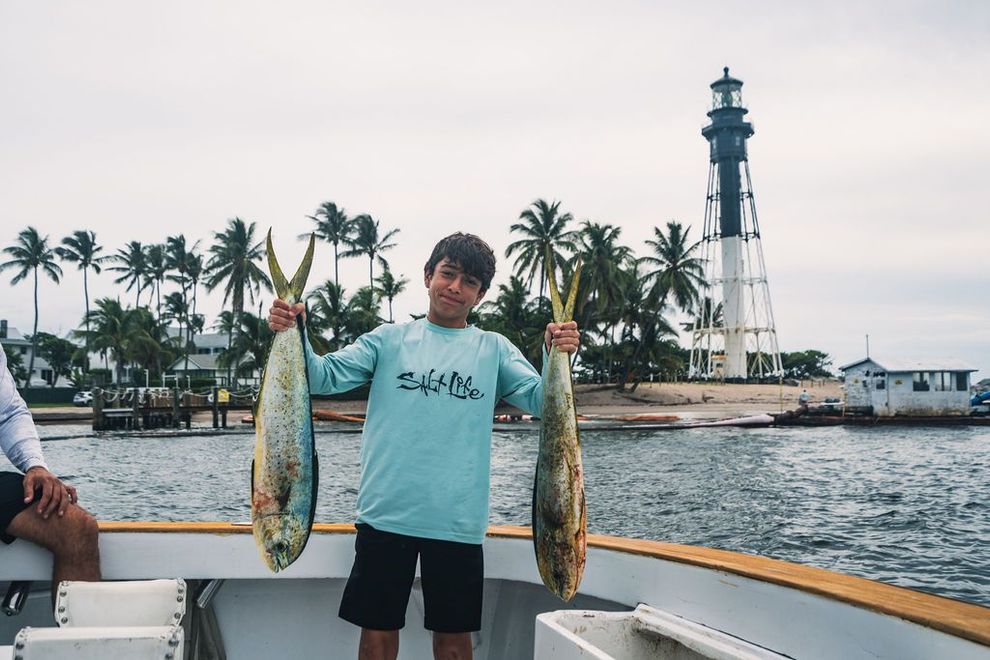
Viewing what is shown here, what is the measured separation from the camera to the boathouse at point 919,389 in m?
39.4

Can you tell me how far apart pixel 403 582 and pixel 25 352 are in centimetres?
7892

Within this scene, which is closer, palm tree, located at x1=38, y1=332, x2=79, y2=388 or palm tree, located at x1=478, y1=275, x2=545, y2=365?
palm tree, located at x1=478, y1=275, x2=545, y2=365

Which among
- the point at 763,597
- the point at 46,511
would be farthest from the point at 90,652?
the point at 763,597

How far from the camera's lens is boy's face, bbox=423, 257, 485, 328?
2578 mm

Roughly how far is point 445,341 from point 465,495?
0.53 meters

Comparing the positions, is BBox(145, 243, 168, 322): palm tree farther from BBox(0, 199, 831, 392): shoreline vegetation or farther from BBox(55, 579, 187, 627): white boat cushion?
BBox(55, 579, 187, 627): white boat cushion

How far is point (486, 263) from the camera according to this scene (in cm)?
260

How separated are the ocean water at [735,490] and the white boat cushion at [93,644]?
11717 millimetres

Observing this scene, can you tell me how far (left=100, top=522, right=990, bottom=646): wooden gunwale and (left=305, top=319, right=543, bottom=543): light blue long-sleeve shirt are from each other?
2.06 ft

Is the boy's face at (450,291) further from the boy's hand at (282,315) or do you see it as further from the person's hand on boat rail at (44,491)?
the person's hand on boat rail at (44,491)

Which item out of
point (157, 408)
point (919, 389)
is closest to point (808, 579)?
point (919, 389)

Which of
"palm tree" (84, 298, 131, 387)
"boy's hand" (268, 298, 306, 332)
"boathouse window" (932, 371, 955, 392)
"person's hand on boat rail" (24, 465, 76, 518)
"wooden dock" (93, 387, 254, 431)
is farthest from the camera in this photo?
"palm tree" (84, 298, 131, 387)

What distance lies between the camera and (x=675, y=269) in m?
53.4

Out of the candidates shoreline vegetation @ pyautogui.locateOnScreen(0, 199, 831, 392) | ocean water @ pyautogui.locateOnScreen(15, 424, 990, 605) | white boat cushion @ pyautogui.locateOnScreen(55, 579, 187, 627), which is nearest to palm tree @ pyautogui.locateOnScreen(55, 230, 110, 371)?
shoreline vegetation @ pyautogui.locateOnScreen(0, 199, 831, 392)
